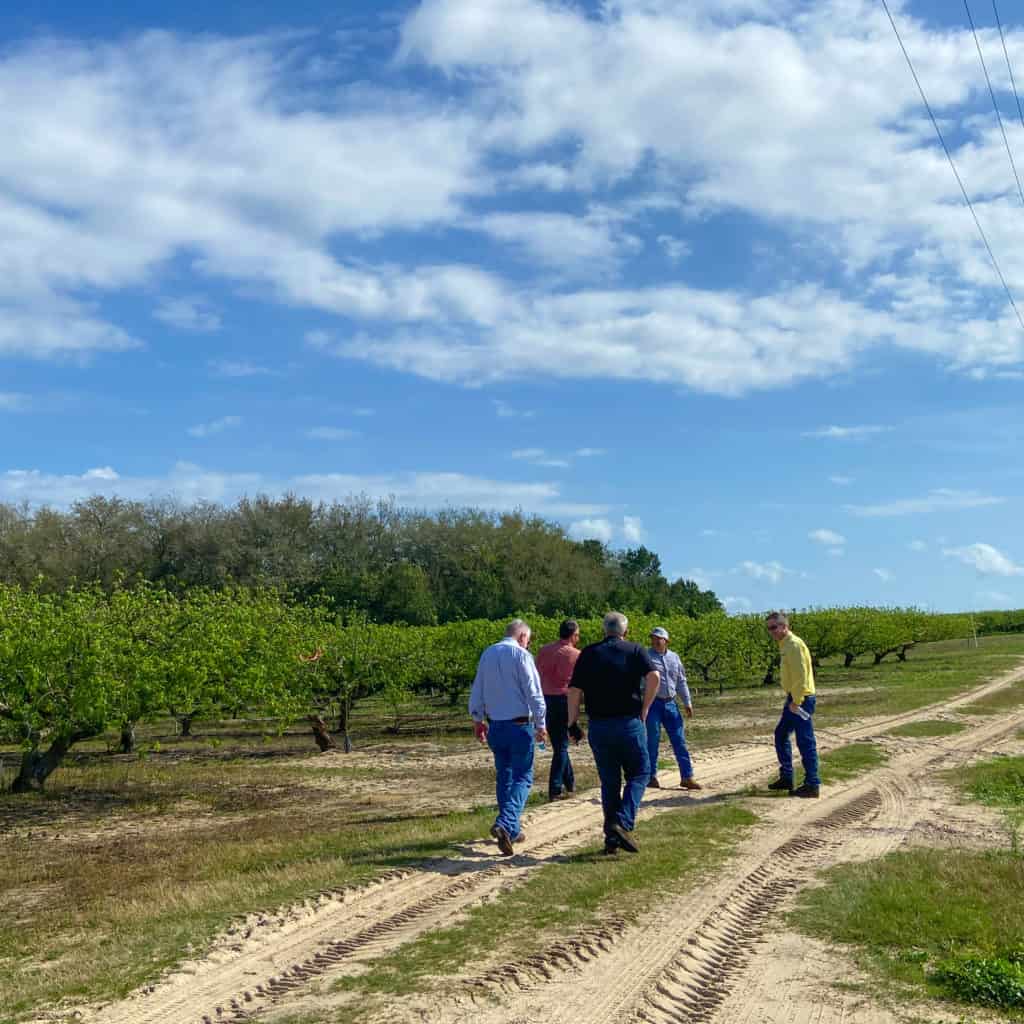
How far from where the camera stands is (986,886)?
6.88 m

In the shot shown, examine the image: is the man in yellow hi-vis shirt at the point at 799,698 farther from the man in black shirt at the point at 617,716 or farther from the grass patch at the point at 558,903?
the man in black shirt at the point at 617,716

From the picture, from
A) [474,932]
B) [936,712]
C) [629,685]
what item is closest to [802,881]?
[629,685]

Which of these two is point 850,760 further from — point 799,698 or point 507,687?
point 507,687

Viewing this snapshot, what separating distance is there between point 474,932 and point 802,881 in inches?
105

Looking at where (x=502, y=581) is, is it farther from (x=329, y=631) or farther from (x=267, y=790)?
(x=267, y=790)

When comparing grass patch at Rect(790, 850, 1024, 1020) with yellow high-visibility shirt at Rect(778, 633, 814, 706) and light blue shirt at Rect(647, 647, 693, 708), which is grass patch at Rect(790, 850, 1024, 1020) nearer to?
yellow high-visibility shirt at Rect(778, 633, 814, 706)

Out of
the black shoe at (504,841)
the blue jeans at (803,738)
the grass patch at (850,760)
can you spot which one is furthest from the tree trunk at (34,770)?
the grass patch at (850,760)

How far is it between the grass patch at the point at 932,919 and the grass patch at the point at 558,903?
1.06 metres

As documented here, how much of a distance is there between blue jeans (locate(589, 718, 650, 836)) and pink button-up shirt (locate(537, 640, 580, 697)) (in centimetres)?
253

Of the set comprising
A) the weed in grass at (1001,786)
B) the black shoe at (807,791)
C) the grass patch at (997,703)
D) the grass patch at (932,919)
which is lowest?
the grass patch at (997,703)

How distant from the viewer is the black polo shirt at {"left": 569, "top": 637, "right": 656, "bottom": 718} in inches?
314

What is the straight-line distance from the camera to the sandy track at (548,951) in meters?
5.03

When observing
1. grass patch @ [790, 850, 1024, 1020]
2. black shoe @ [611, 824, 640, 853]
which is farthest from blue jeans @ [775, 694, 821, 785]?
black shoe @ [611, 824, 640, 853]

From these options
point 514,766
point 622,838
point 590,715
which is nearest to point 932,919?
point 622,838
